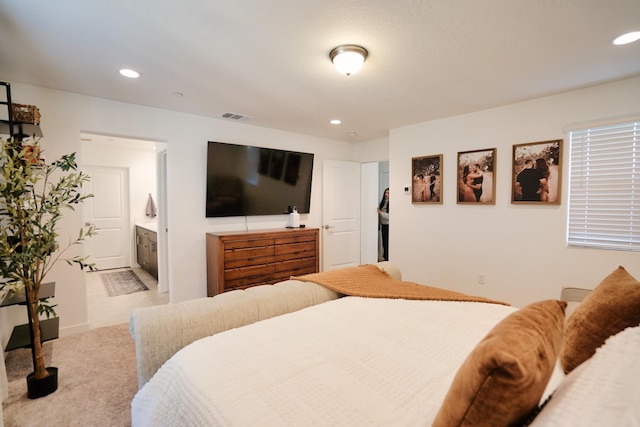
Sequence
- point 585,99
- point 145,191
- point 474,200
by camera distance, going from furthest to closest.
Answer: point 145,191
point 474,200
point 585,99

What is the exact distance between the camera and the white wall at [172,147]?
290cm

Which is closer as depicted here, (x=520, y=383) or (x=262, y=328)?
(x=520, y=383)

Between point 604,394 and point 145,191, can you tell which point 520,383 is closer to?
point 604,394

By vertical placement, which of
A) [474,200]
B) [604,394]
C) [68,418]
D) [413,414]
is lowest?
[68,418]

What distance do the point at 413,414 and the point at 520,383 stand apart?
413mm

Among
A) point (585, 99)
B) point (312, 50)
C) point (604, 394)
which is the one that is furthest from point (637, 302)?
point (585, 99)

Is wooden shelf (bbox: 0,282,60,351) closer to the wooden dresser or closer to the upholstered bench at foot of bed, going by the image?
the upholstered bench at foot of bed

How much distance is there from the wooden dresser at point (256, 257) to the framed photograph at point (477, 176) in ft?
6.84

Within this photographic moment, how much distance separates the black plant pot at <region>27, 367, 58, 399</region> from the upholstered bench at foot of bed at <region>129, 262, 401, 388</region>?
1.10m

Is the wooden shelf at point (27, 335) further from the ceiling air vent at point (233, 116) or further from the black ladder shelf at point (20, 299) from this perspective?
the ceiling air vent at point (233, 116)

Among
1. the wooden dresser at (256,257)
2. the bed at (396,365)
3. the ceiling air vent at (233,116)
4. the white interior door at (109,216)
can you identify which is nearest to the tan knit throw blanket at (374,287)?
the bed at (396,365)

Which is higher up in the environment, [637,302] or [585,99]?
[585,99]

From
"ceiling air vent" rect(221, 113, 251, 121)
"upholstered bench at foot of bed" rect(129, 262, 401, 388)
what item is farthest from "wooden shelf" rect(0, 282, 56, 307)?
"ceiling air vent" rect(221, 113, 251, 121)

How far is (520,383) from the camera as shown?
1.94 ft
